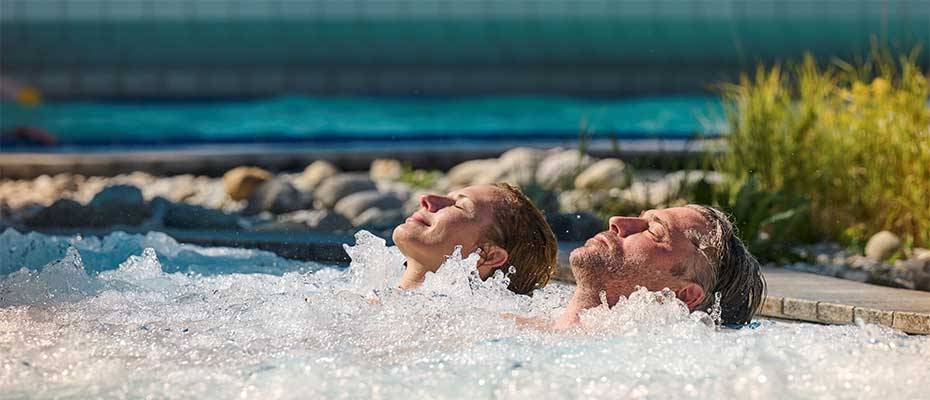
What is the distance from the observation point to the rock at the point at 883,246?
5.71 metres

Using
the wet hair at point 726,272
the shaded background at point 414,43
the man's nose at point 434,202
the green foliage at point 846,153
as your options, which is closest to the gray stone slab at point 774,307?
the wet hair at point 726,272

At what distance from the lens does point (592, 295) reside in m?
2.97

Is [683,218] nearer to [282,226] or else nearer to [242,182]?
[282,226]

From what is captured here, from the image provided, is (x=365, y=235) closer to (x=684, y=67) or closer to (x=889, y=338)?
(x=889, y=338)

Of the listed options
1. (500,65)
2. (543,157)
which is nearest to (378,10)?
(500,65)

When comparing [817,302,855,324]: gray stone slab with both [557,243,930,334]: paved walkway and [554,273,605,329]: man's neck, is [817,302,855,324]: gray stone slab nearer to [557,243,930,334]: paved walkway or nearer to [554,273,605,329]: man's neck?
[557,243,930,334]: paved walkway

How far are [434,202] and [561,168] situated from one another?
4.12m

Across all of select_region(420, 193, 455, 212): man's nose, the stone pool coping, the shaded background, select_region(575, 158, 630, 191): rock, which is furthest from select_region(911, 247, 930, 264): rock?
the shaded background

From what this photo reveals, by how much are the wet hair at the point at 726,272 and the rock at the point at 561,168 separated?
11.0 ft

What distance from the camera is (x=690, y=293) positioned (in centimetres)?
296

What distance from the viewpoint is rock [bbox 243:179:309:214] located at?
289 inches

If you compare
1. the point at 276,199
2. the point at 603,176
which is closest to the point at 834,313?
the point at 603,176

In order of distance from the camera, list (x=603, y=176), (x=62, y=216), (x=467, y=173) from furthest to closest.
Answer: (x=467, y=173)
(x=603, y=176)
(x=62, y=216)

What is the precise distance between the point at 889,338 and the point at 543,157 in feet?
18.0
